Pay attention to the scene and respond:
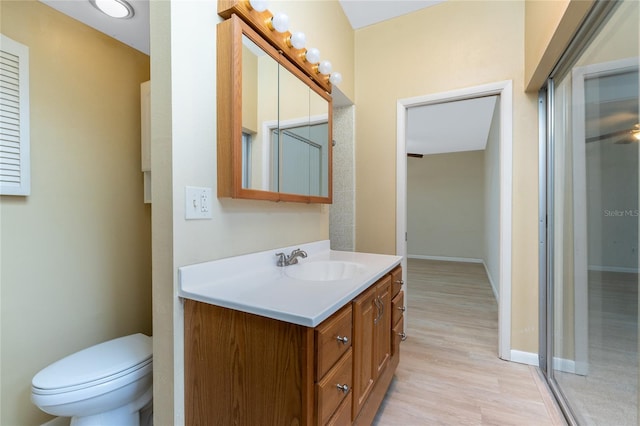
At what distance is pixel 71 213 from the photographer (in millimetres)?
1584

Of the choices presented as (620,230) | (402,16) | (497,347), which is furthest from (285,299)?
(402,16)

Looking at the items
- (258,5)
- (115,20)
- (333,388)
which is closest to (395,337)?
(333,388)

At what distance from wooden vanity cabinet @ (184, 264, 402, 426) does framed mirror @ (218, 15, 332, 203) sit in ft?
1.75

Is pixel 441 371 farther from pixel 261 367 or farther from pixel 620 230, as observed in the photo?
pixel 261 367

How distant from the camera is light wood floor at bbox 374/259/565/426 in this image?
4.94ft

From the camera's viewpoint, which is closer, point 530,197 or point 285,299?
point 285,299

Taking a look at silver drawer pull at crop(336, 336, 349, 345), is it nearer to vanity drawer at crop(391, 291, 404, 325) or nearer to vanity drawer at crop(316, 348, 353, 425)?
vanity drawer at crop(316, 348, 353, 425)

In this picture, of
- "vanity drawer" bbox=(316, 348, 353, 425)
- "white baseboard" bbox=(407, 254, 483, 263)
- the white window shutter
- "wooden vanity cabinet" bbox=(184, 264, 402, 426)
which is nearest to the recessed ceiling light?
the white window shutter

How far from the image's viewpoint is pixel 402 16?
237cm

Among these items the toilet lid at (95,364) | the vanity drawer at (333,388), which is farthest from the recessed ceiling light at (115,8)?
the vanity drawer at (333,388)

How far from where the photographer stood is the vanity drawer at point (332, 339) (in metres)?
0.82

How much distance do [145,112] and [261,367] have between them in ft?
5.62

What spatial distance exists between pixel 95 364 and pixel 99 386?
0.43 ft

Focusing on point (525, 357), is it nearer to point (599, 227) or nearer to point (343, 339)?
point (599, 227)
